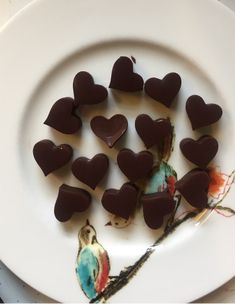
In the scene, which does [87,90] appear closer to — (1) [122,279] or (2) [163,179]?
(2) [163,179]

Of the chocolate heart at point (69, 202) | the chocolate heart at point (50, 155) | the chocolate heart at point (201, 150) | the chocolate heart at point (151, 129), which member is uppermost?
the chocolate heart at point (201, 150)

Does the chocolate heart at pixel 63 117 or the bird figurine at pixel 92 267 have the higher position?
the chocolate heart at pixel 63 117

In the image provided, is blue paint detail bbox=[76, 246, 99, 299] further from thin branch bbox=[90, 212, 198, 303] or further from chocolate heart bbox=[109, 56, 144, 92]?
chocolate heart bbox=[109, 56, 144, 92]

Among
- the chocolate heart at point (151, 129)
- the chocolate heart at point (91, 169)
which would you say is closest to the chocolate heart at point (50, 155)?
the chocolate heart at point (91, 169)

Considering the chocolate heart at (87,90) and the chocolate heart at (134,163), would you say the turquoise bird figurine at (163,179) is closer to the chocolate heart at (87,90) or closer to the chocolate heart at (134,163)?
the chocolate heart at (134,163)

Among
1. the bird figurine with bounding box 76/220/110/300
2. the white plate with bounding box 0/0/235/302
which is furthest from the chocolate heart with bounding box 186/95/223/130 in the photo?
the bird figurine with bounding box 76/220/110/300

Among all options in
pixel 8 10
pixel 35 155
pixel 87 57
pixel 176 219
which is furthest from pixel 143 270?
pixel 8 10
